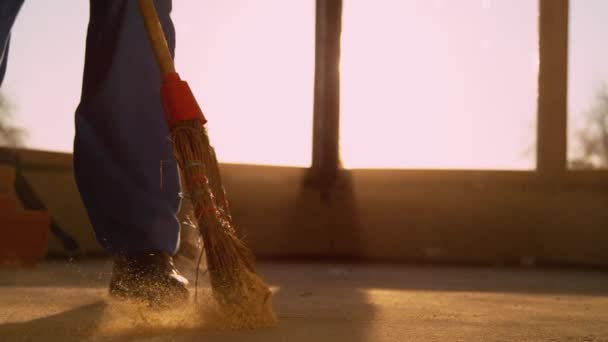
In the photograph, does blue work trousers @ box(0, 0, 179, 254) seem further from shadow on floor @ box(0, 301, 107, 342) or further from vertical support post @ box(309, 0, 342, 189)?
vertical support post @ box(309, 0, 342, 189)

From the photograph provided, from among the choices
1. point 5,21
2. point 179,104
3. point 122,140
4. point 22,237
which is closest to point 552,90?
point 22,237

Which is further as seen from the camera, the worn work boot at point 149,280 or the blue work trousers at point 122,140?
the blue work trousers at point 122,140

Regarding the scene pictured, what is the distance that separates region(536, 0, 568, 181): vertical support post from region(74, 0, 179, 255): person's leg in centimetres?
203

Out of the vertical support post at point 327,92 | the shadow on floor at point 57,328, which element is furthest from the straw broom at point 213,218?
the vertical support post at point 327,92

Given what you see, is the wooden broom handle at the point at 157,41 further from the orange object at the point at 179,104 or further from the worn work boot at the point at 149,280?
the worn work boot at the point at 149,280

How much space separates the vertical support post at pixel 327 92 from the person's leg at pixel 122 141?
5.63 ft

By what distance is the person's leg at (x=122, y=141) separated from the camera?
62.9 inches

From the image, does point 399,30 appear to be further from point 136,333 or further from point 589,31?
point 136,333

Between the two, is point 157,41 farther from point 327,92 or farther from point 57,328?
point 327,92

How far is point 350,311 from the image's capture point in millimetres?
1524

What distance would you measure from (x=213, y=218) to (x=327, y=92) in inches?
83.4

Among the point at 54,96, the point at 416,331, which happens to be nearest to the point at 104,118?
the point at 416,331

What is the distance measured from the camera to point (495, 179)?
10.8ft

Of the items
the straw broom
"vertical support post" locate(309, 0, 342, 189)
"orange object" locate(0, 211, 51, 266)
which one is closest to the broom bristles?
the straw broom
